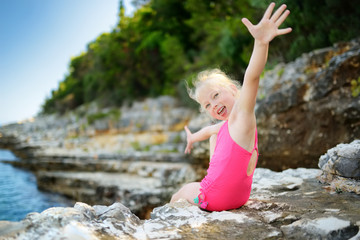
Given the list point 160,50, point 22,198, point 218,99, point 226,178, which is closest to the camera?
point 226,178

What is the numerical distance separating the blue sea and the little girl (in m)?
1.05

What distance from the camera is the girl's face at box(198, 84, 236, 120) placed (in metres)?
1.62

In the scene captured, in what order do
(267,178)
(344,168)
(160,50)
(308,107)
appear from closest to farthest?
(344,168)
(267,178)
(308,107)
(160,50)

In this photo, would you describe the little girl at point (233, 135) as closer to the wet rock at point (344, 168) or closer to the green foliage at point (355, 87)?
the wet rock at point (344, 168)

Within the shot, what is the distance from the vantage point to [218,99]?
1.62 meters

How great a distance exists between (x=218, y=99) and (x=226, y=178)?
1.54ft

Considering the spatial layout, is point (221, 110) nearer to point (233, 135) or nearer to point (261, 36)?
point (233, 135)

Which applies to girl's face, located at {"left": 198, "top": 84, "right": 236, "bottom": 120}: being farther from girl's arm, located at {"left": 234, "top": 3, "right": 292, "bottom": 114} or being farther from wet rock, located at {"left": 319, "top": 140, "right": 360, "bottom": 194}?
wet rock, located at {"left": 319, "top": 140, "right": 360, "bottom": 194}

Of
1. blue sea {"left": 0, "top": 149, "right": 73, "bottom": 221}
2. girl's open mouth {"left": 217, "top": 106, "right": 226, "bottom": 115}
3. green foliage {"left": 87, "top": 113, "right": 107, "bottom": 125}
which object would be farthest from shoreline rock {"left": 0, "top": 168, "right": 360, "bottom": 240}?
green foliage {"left": 87, "top": 113, "right": 107, "bottom": 125}

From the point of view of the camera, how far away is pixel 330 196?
171 cm

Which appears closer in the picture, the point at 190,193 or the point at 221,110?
the point at 221,110

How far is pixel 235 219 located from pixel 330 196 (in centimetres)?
73

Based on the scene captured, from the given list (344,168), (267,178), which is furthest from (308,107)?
(344,168)

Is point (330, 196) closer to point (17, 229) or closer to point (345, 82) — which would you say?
point (17, 229)
